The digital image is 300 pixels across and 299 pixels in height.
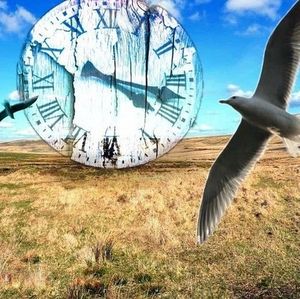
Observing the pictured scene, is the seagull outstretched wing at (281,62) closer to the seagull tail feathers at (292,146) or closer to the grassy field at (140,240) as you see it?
the seagull tail feathers at (292,146)

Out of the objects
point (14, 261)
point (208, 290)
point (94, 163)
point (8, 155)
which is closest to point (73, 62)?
point (94, 163)

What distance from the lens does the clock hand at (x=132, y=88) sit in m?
6.40

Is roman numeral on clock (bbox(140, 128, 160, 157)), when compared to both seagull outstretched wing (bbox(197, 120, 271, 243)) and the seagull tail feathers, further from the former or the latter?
the seagull tail feathers

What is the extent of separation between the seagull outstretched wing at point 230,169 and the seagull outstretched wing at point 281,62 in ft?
2.26

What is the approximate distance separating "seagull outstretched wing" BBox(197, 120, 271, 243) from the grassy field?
1.95m

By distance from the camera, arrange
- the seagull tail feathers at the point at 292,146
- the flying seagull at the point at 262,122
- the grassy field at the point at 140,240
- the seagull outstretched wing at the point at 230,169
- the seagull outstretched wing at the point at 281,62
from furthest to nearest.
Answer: the grassy field at the point at 140,240, the seagull outstretched wing at the point at 230,169, the seagull tail feathers at the point at 292,146, the flying seagull at the point at 262,122, the seagull outstretched wing at the point at 281,62

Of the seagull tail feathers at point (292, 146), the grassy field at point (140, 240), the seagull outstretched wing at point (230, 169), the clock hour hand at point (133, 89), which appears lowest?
the grassy field at point (140, 240)

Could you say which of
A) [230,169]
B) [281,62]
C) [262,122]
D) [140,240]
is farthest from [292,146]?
[140,240]

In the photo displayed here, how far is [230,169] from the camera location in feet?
18.8

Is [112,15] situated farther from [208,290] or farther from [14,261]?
[14,261]

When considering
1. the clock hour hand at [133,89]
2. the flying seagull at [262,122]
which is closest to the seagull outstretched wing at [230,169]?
the flying seagull at [262,122]

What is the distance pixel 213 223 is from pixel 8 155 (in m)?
28.6

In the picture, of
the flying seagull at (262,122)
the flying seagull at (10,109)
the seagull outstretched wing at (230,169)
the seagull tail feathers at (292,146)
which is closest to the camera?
the flying seagull at (10,109)

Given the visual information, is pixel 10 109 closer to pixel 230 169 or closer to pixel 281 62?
pixel 281 62
